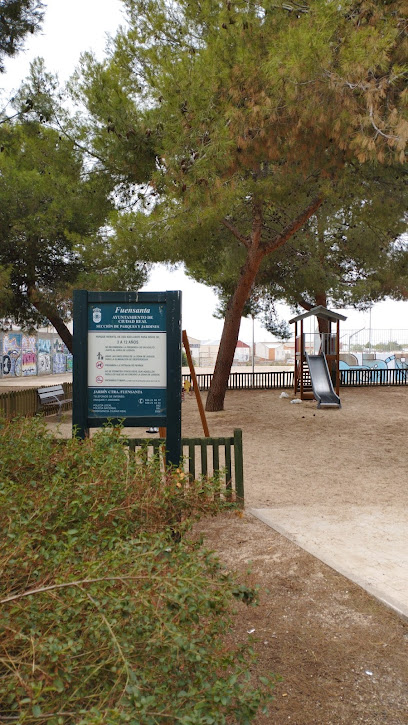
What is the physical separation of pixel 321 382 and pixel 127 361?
14.5 m

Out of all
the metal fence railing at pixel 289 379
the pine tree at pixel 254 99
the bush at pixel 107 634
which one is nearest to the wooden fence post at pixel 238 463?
the bush at pixel 107 634

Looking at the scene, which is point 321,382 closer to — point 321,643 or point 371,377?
point 371,377

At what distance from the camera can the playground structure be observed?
17848mm

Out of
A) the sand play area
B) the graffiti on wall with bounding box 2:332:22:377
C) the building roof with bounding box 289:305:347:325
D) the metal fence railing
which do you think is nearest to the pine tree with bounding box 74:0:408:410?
the sand play area

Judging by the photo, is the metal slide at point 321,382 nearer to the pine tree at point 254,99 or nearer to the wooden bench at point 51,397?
the pine tree at point 254,99

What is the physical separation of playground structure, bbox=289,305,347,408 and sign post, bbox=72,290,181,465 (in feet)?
40.8

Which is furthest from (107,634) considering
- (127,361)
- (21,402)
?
(21,402)

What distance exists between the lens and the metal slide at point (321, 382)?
17.1 m

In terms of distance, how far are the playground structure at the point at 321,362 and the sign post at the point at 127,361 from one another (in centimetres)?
1243

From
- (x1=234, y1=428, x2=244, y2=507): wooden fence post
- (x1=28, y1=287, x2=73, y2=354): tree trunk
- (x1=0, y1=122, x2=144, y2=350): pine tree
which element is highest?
(x1=0, y1=122, x2=144, y2=350): pine tree

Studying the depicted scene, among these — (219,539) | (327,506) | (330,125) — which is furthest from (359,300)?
(219,539)

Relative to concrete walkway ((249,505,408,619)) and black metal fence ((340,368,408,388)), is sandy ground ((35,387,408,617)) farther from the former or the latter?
black metal fence ((340,368,408,388))

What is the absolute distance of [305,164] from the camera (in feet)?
33.0

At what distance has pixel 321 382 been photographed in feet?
61.6
